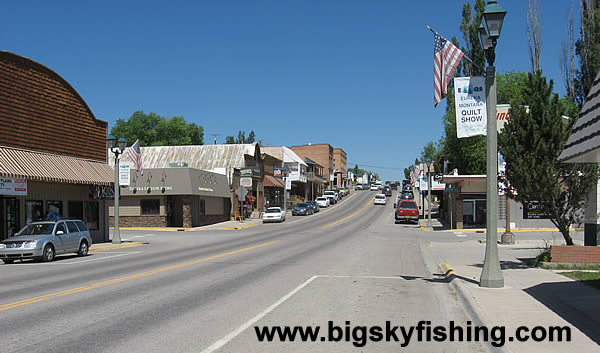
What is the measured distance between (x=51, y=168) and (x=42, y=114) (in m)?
2.70

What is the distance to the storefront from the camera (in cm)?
4391

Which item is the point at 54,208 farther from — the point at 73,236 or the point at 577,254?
the point at 577,254

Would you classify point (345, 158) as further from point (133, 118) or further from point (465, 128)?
point (465, 128)

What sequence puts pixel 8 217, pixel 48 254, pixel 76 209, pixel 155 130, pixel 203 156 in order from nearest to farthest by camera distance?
1. pixel 48 254
2. pixel 8 217
3. pixel 76 209
4. pixel 203 156
5. pixel 155 130

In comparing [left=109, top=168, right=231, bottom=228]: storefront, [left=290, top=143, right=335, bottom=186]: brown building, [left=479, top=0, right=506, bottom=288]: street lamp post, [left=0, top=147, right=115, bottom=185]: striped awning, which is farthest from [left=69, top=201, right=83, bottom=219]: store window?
[left=290, top=143, right=335, bottom=186]: brown building

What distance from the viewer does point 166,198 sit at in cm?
4562

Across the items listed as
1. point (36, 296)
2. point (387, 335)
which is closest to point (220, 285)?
point (36, 296)

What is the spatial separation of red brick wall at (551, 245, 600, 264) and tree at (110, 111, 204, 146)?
9567cm

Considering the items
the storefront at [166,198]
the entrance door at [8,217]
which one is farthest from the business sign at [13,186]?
the storefront at [166,198]

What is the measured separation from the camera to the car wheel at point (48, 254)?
19.2m

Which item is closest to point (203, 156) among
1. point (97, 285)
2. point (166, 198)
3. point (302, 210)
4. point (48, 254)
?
point (302, 210)

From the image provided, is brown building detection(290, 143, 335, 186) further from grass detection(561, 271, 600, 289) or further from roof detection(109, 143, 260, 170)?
grass detection(561, 271, 600, 289)

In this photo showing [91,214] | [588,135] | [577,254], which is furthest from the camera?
[91,214]

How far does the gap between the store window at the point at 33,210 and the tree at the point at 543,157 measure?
2076 centimetres
